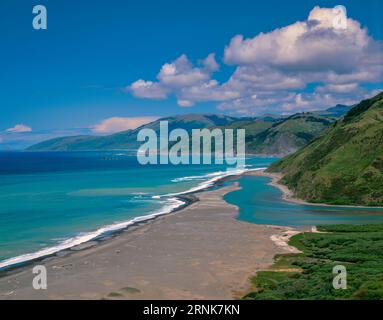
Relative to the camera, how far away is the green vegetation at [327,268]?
125 ft

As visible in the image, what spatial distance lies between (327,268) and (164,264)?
19683mm

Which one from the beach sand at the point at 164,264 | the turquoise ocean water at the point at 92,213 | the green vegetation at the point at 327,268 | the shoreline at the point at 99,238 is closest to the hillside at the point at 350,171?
the turquoise ocean water at the point at 92,213

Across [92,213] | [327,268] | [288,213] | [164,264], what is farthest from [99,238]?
[288,213]

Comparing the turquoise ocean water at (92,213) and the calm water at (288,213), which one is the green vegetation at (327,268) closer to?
the calm water at (288,213)

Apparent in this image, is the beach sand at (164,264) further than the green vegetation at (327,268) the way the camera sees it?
Yes

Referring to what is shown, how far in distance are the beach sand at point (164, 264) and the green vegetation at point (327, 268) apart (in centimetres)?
251

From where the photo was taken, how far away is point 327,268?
157ft

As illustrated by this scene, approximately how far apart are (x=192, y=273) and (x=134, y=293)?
8890 millimetres

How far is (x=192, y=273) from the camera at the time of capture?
1913 inches

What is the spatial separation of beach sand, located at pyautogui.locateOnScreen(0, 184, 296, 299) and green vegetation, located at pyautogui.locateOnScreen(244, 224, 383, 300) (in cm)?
251

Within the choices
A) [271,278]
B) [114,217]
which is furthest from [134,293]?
[114,217]

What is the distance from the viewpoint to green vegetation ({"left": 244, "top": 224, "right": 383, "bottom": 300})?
1501 inches

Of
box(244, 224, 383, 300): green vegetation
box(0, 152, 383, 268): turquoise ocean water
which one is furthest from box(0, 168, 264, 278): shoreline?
box(244, 224, 383, 300): green vegetation
